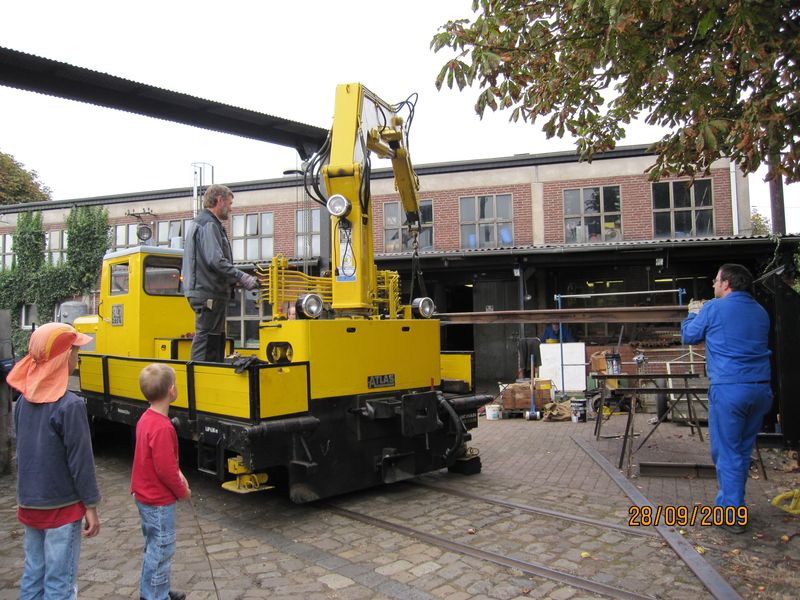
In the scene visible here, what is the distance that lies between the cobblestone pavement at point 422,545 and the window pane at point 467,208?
13.7m

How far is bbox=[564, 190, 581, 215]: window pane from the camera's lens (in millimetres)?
18500

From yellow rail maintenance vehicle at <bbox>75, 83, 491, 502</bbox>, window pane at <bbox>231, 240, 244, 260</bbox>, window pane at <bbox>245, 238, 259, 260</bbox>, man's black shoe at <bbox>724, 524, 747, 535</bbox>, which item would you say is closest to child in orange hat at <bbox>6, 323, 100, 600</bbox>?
yellow rail maintenance vehicle at <bbox>75, 83, 491, 502</bbox>

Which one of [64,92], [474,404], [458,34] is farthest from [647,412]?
[64,92]

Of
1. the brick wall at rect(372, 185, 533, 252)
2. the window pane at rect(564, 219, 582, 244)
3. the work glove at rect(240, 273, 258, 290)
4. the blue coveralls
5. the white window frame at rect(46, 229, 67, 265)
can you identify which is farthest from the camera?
the white window frame at rect(46, 229, 67, 265)

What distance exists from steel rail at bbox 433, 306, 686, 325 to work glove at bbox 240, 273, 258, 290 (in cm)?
378

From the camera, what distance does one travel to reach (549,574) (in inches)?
152

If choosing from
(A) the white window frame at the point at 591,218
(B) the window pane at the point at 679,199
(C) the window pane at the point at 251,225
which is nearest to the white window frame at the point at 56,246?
(C) the window pane at the point at 251,225

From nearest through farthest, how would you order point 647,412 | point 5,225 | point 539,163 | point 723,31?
point 723,31 < point 647,412 < point 539,163 < point 5,225

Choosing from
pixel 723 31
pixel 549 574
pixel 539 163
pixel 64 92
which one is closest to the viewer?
pixel 549 574

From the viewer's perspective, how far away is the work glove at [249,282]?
546 centimetres

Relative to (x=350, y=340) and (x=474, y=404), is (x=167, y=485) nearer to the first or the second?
(x=350, y=340)

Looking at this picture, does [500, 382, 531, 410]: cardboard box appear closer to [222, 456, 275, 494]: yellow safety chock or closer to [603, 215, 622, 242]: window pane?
[222, 456, 275, 494]: yellow safety chock

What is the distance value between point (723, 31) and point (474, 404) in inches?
159

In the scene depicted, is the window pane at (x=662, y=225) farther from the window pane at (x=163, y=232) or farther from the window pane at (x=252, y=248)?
the window pane at (x=163, y=232)
